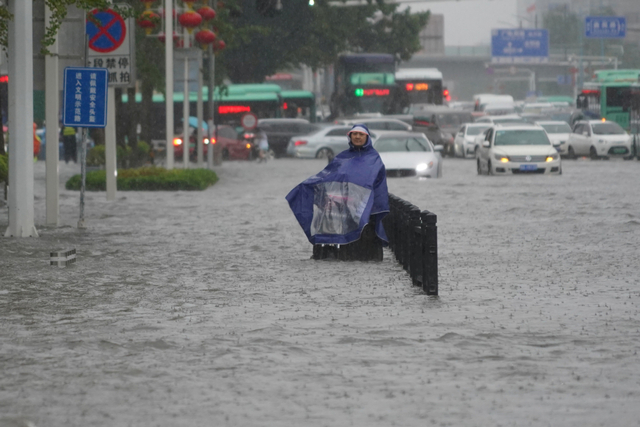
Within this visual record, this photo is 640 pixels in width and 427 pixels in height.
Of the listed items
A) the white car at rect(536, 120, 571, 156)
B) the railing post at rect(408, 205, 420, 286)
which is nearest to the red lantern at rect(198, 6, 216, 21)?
the railing post at rect(408, 205, 420, 286)

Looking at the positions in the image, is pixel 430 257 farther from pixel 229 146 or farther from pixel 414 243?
pixel 229 146

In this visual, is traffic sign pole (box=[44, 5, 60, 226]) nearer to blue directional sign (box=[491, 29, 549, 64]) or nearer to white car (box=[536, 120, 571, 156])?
white car (box=[536, 120, 571, 156])

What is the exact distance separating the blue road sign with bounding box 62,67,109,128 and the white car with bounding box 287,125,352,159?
111ft

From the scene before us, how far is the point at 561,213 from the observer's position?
69.1 feet

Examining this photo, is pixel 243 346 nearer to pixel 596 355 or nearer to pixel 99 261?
pixel 596 355

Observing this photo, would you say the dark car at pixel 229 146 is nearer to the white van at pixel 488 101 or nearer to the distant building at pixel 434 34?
the white van at pixel 488 101

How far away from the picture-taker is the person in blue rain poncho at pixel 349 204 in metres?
13.3

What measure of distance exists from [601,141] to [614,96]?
11.3 metres

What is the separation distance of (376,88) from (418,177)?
35.1 metres

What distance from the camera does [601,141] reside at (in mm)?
49312

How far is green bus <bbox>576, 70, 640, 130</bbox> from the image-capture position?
5838cm

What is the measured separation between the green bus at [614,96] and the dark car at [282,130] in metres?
13.1

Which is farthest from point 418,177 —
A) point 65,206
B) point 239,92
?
point 239,92

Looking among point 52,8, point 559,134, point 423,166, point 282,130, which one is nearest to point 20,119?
point 52,8
